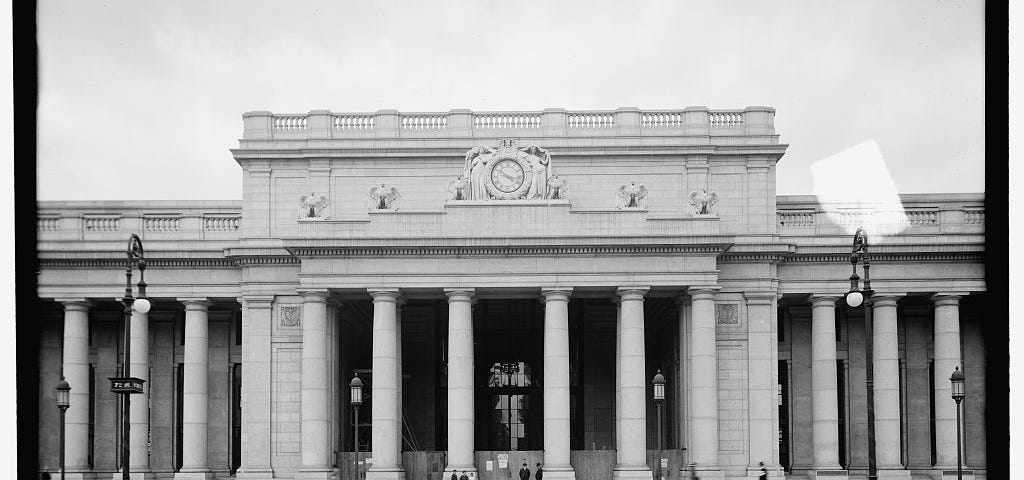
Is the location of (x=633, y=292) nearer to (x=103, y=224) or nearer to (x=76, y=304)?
(x=103, y=224)

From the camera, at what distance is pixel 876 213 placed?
155ft

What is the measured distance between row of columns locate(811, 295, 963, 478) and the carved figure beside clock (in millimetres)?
12044

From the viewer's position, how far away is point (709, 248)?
1875 inches

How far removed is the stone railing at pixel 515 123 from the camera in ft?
171

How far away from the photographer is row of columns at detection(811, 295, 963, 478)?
49.9m

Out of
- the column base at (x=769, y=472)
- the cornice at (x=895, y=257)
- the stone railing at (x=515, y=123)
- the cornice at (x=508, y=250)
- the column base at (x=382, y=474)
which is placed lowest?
the column base at (x=769, y=472)

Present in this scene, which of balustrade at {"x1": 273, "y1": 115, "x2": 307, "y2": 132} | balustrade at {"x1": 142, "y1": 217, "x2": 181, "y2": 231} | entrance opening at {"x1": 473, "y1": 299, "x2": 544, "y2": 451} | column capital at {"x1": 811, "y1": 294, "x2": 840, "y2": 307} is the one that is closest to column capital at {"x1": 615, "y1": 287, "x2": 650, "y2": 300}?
column capital at {"x1": 811, "y1": 294, "x2": 840, "y2": 307}

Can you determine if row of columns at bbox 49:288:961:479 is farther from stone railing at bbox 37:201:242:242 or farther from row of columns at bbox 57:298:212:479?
stone railing at bbox 37:201:242:242

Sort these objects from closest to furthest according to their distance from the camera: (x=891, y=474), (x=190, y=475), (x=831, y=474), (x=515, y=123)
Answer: (x=891, y=474) < (x=831, y=474) < (x=190, y=475) < (x=515, y=123)

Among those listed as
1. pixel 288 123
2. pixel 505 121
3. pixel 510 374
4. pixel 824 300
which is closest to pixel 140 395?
pixel 288 123

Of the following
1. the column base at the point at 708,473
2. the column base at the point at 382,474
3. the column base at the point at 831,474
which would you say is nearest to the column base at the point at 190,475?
the column base at the point at 382,474

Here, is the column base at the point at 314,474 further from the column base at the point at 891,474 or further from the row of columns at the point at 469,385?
the column base at the point at 891,474

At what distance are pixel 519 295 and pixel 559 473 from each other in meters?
7.22

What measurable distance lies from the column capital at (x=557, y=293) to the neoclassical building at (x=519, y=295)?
0.37ft
